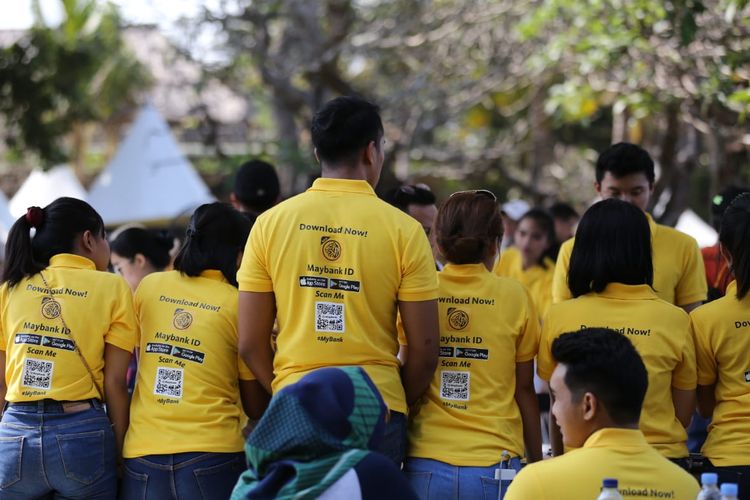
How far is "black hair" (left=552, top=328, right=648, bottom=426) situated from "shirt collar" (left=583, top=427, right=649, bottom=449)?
3 centimetres

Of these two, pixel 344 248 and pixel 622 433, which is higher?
pixel 344 248

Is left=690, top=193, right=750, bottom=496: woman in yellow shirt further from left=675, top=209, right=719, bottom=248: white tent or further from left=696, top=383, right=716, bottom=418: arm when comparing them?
left=675, top=209, right=719, bottom=248: white tent

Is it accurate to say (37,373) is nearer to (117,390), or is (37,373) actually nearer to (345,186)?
(117,390)

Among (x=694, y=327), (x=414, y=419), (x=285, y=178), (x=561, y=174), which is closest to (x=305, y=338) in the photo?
(x=414, y=419)

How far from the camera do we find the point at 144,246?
19.1ft

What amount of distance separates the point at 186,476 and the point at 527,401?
4.19ft

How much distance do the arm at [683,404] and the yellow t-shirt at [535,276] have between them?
332 cm

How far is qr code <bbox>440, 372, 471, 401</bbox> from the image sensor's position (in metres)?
3.85

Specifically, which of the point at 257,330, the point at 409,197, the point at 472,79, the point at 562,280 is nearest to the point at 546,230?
the point at 409,197

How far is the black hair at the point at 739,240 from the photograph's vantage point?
389 centimetres

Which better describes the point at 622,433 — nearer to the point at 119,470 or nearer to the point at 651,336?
the point at 651,336

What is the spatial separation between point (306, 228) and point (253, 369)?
56 cm

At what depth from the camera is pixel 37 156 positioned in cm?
1527

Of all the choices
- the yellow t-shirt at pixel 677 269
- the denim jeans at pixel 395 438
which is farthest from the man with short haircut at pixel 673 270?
the denim jeans at pixel 395 438
